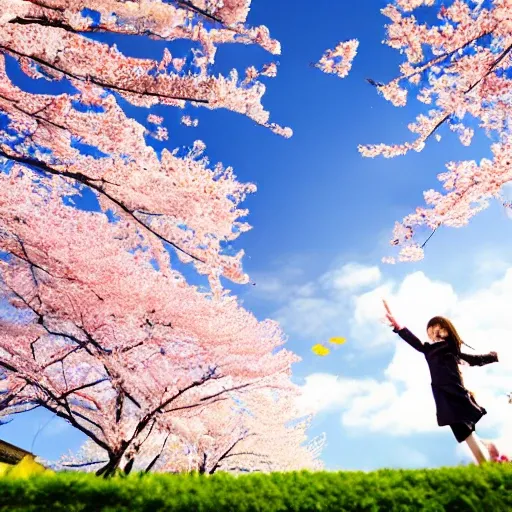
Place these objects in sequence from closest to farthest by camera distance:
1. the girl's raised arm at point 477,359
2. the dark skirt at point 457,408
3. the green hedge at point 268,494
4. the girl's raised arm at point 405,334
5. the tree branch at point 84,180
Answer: the green hedge at point 268,494 → the dark skirt at point 457,408 → the girl's raised arm at point 477,359 → the girl's raised arm at point 405,334 → the tree branch at point 84,180

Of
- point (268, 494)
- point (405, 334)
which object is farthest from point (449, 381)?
point (268, 494)

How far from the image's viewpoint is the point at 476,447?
562cm

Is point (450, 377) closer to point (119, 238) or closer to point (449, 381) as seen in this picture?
point (449, 381)

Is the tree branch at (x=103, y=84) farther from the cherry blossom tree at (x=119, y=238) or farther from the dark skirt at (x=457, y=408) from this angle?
the dark skirt at (x=457, y=408)

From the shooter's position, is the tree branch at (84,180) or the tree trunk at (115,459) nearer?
the tree branch at (84,180)

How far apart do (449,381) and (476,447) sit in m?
0.81

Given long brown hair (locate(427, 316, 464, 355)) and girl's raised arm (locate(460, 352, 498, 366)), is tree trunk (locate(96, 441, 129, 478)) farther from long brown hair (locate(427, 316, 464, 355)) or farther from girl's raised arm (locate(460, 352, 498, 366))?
girl's raised arm (locate(460, 352, 498, 366))

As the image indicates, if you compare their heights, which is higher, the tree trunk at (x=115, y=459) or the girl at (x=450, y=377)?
the girl at (x=450, y=377)

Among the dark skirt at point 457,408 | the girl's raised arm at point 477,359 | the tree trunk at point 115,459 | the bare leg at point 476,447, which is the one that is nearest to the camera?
the bare leg at point 476,447

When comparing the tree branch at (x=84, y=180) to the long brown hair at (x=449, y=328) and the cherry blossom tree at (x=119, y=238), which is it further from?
the long brown hair at (x=449, y=328)

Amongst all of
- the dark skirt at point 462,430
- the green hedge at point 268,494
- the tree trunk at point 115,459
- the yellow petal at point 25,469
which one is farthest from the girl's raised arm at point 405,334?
the tree trunk at point 115,459

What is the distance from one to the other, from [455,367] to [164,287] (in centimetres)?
678

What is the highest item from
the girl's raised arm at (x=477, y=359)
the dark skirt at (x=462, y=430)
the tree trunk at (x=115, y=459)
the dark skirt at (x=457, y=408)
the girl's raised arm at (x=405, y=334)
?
the girl's raised arm at (x=405, y=334)

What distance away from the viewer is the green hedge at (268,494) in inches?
148
